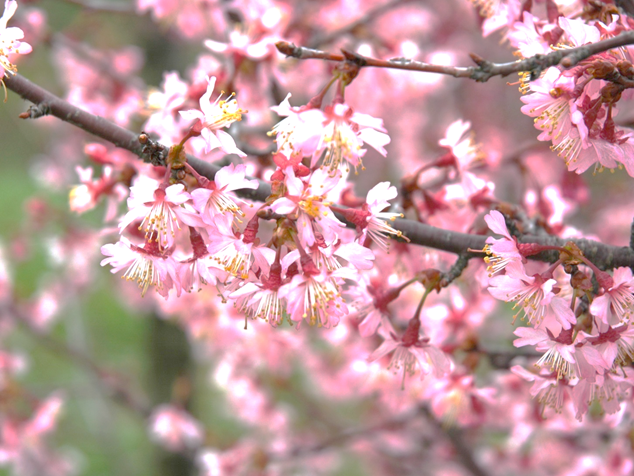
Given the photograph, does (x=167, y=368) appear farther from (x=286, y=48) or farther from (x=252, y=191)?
(x=286, y=48)

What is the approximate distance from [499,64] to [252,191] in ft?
1.65

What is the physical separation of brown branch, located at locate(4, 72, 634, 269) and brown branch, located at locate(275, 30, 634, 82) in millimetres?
268

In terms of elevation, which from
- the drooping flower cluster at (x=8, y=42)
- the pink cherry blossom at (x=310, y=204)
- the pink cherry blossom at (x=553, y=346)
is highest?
the drooping flower cluster at (x=8, y=42)

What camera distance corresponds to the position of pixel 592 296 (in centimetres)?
101

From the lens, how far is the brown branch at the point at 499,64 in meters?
0.81

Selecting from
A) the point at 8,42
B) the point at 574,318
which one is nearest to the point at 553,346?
the point at 574,318

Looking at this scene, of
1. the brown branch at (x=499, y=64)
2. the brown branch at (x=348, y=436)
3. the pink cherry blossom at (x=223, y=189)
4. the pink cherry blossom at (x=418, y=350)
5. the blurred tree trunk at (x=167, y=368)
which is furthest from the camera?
the blurred tree trunk at (x=167, y=368)

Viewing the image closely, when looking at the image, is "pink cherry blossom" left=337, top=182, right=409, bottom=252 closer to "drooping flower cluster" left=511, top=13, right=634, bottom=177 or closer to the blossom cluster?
the blossom cluster

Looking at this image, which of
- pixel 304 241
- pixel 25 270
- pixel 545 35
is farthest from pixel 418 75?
pixel 25 270

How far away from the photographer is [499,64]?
3.00 feet

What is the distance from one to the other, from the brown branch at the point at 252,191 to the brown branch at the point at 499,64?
0.88 ft

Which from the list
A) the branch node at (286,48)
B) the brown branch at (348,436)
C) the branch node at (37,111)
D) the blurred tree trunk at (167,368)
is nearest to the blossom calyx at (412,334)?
the branch node at (286,48)

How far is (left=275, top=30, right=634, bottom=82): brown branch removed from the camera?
814 millimetres

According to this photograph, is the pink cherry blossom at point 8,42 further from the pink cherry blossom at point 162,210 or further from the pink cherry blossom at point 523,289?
the pink cherry blossom at point 523,289
